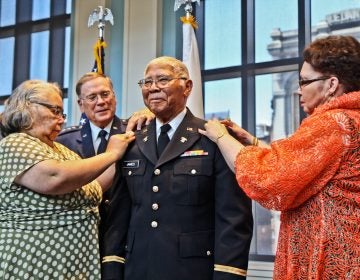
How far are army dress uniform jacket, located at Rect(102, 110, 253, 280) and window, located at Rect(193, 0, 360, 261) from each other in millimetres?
2031

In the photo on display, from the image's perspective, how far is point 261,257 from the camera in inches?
155

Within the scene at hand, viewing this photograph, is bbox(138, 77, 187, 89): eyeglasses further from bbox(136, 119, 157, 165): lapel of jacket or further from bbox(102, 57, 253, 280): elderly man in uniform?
bbox(136, 119, 157, 165): lapel of jacket

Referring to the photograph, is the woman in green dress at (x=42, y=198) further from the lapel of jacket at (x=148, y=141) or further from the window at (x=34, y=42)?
the window at (x=34, y=42)

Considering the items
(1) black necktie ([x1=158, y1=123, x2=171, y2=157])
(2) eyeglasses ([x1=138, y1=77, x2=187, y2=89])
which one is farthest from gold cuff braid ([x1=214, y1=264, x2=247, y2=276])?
(2) eyeglasses ([x1=138, y1=77, x2=187, y2=89])

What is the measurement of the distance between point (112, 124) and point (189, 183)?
2.53 feet

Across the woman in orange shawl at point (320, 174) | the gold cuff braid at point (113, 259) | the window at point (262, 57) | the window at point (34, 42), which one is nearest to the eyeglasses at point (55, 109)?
the gold cuff braid at point (113, 259)

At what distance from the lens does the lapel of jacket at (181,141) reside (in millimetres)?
2076

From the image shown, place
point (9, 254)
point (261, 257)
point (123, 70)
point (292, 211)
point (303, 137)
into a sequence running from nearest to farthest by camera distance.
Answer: point (303, 137) < point (292, 211) < point (9, 254) < point (261, 257) < point (123, 70)

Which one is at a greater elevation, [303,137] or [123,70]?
[123,70]

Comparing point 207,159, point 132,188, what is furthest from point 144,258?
point 207,159

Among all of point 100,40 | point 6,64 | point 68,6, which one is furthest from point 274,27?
point 6,64

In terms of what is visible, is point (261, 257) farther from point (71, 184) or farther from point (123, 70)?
point (71, 184)

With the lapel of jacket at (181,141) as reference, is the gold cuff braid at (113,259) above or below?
below

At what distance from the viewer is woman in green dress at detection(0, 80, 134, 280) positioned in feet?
6.41
